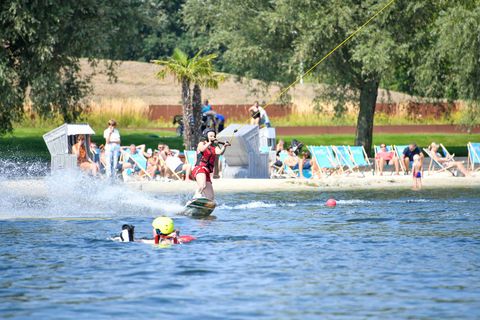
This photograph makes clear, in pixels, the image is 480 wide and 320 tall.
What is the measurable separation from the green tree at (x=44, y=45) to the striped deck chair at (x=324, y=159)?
8.27m

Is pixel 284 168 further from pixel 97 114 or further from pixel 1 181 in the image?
pixel 97 114

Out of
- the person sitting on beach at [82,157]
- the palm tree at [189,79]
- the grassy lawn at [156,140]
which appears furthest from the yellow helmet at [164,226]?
the grassy lawn at [156,140]

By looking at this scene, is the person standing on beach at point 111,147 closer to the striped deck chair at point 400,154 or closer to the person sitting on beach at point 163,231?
the striped deck chair at point 400,154

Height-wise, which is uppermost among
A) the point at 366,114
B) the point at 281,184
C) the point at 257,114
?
the point at 366,114

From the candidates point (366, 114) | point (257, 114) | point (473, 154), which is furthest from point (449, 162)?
point (366, 114)

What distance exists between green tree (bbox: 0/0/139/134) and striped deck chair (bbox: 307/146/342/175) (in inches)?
326

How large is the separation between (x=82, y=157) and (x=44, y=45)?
21.8 feet

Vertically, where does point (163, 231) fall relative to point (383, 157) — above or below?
below

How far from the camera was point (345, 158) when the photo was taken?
3516cm

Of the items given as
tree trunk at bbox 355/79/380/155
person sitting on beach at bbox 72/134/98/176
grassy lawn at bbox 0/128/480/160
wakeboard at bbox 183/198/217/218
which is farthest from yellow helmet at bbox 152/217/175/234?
tree trunk at bbox 355/79/380/155

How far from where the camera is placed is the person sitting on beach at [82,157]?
102ft

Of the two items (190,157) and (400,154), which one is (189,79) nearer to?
(190,157)

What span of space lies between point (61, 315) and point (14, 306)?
31.6 inches

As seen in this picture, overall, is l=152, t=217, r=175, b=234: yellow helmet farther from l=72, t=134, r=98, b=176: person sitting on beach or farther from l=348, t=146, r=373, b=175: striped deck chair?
l=348, t=146, r=373, b=175: striped deck chair
